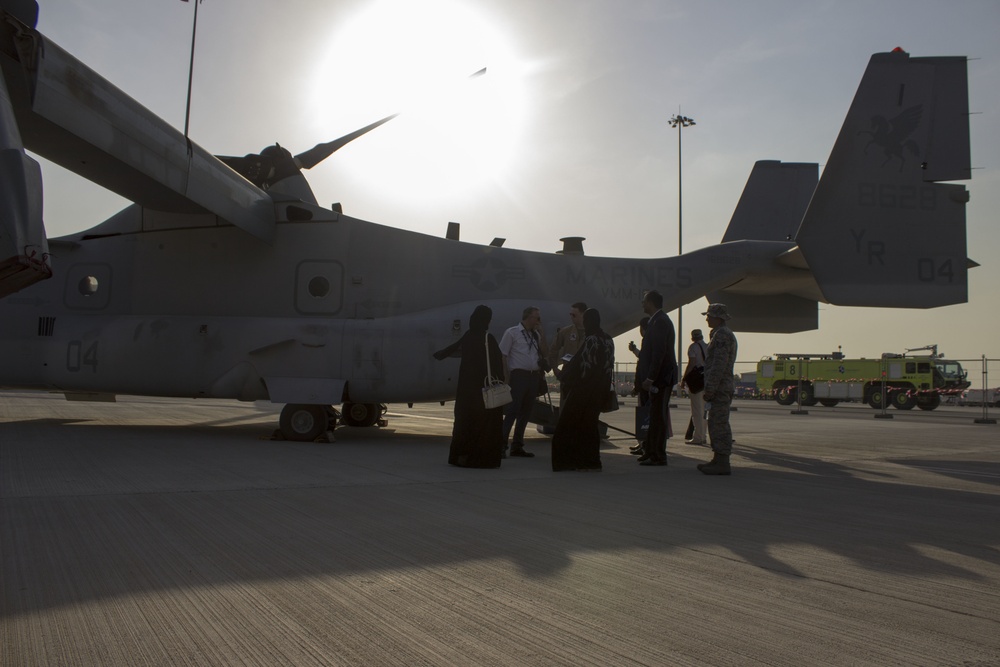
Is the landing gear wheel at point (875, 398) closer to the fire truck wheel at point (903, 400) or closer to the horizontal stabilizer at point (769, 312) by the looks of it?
the fire truck wheel at point (903, 400)

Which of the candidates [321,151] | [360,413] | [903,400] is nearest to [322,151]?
[321,151]

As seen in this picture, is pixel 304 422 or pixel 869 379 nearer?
pixel 304 422

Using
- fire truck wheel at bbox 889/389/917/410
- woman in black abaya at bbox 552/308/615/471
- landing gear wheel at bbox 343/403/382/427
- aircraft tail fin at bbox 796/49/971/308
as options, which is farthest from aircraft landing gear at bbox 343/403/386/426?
fire truck wheel at bbox 889/389/917/410

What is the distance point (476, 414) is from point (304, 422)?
3465mm

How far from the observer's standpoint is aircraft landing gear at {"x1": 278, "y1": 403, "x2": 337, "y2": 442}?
9.85 meters

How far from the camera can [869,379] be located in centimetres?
3319

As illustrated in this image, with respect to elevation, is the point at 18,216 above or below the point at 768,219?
below

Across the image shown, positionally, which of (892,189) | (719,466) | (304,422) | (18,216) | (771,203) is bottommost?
(719,466)

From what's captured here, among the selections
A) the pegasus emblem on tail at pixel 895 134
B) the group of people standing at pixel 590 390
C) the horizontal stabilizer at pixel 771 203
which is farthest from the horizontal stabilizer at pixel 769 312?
the group of people standing at pixel 590 390

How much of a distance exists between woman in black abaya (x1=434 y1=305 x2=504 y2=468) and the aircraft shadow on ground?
268mm

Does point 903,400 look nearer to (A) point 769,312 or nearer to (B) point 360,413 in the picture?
(A) point 769,312

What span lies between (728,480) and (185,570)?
5.17 m

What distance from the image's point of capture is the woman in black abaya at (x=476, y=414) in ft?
24.4

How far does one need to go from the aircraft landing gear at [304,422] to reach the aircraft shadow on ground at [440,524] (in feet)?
7.85
